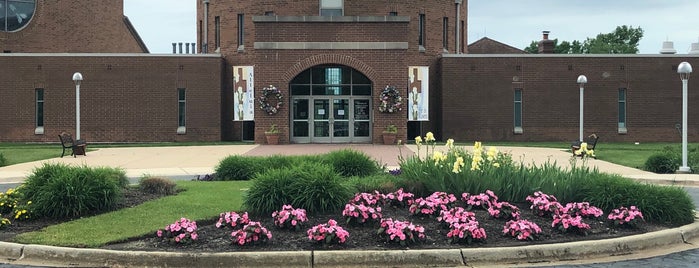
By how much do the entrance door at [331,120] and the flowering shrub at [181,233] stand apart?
983 inches

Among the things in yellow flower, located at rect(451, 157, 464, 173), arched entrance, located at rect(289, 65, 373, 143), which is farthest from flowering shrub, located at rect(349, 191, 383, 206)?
arched entrance, located at rect(289, 65, 373, 143)

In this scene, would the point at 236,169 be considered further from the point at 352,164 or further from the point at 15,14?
the point at 15,14

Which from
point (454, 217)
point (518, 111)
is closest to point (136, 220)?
point (454, 217)

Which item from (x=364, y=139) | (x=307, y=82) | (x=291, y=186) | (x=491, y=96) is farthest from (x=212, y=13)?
(x=291, y=186)

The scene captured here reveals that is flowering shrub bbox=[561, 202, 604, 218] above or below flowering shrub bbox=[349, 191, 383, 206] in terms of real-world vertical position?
below

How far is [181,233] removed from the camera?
7238 mm

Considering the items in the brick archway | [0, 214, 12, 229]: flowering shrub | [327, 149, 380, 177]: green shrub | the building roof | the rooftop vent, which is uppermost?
the building roof

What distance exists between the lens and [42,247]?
23.2ft

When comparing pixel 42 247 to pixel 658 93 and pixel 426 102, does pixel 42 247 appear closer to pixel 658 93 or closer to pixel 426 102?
pixel 426 102

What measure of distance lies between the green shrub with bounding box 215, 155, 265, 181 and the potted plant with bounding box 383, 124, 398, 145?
631 inches

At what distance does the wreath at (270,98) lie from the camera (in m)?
30.4

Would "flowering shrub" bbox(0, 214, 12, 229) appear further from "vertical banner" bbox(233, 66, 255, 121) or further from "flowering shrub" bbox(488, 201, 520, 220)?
"vertical banner" bbox(233, 66, 255, 121)

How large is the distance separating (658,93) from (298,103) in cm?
1974

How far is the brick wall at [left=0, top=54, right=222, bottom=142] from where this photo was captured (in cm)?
3400
